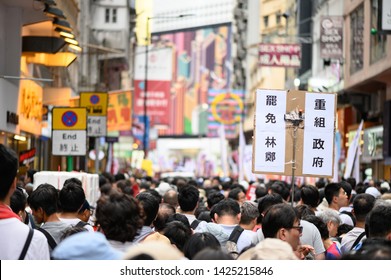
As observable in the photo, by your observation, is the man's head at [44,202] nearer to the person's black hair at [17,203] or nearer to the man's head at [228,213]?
the person's black hair at [17,203]

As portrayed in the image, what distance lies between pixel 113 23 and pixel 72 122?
167 feet

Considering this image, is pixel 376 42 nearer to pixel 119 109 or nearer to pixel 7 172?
pixel 119 109

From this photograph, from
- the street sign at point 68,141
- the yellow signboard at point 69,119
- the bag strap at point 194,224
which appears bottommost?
the bag strap at point 194,224

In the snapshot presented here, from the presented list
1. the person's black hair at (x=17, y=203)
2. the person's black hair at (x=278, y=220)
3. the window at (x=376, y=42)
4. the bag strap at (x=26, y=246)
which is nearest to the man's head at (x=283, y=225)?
the person's black hair at (x=278, y=220)

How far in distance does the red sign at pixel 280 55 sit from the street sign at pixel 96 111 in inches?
535

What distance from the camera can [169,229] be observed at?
8.82m

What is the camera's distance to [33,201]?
31.1 feet

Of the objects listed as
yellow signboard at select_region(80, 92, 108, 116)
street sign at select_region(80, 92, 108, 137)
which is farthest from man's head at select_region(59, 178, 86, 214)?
yellow signboard at select_region(80, 92, 108, 116)

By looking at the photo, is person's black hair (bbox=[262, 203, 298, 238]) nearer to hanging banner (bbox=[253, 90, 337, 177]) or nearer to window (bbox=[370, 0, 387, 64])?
hanging banner (bbox=[253, 90, 337, 177])

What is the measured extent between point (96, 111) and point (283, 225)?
1914 centimetres

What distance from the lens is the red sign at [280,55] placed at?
130 ft

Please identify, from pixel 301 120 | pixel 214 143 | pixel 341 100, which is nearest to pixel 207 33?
pixel 214 143

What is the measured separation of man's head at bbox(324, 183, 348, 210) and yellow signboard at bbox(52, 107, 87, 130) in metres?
8.17
